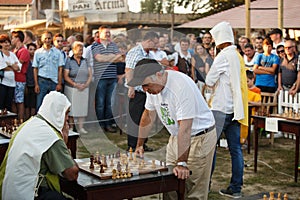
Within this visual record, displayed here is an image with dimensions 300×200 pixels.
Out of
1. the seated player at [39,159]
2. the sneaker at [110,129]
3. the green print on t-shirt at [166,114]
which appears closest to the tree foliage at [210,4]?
the sneaker at [110,129]

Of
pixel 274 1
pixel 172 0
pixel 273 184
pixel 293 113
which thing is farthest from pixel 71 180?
pixel 172 0

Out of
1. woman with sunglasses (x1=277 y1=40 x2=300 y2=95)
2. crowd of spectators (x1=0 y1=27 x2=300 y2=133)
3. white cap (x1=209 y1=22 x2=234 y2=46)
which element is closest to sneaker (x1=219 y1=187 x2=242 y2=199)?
white cap (x1=209 y1=22 x2=234 y2=46)

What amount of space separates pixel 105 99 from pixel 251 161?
302 centimetres

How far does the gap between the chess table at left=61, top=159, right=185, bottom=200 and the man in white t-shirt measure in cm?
10

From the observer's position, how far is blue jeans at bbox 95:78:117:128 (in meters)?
8.93

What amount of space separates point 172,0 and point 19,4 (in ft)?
23.1

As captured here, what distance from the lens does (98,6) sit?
33.3 feet

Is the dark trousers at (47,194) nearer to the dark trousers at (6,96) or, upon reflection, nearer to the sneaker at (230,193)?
the sneaker at (230,193)

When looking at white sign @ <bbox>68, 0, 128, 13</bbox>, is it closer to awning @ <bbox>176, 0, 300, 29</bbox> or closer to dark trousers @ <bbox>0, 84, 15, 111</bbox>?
dark trousers @ <bbox>0, 84, 15, 111</bbox>

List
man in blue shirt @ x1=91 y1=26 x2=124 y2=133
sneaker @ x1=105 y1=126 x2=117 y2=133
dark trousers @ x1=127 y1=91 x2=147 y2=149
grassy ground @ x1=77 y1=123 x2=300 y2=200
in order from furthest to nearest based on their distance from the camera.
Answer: sneaker @ x1=105 y1=126 x2=117 y2=133 < man in blue shirt @ x1=91 y1=26 x2=124 y2=133 < dark trousers @ x1=127 y1=91 x2=147 y2=149 < grassy ground @ x1=77 y1=123 x2=300 y2=200

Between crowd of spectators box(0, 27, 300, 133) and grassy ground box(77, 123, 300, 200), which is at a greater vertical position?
crowd of spectators box(0, 27, 300, 133)

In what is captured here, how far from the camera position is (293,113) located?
20.0ft

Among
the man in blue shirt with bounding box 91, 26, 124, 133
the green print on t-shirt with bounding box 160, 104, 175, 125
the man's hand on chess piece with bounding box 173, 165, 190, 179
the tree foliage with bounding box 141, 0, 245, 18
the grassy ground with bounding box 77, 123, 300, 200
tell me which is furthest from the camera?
the tree foliage with bounding box 141, 0, 245, 18

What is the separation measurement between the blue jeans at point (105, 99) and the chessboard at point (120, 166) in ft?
15.8
